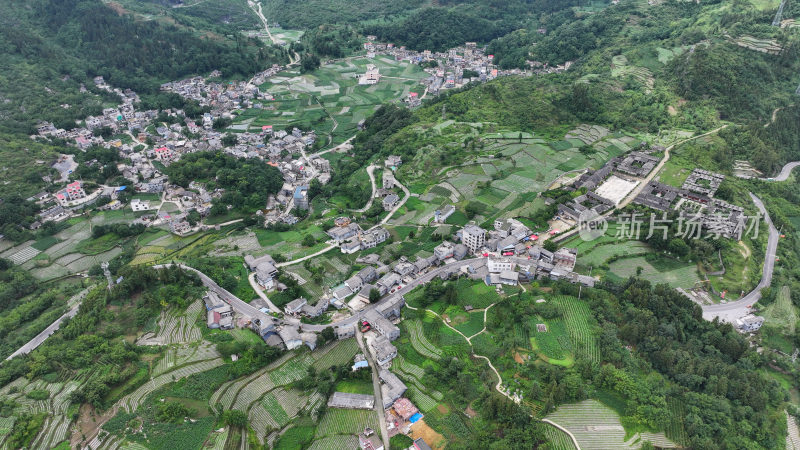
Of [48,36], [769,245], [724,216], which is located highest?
[48,36]

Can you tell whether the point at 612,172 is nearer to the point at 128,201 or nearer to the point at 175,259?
the point at 175,259

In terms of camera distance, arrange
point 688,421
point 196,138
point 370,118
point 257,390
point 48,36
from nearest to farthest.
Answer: point 688,421 → point 257,390 → point 196,138 → point 370,118 → point 48,36

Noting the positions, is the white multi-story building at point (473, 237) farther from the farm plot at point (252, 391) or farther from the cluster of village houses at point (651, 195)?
the farm plot at point (252, 391)

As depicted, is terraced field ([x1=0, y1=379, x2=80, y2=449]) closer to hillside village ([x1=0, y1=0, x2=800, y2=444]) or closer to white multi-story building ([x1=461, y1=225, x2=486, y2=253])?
hillside village ([x1=0, y1=0, x2=800, y2=444])

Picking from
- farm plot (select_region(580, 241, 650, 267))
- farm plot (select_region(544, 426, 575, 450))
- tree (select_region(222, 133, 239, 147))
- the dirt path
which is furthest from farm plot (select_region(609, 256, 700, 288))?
tree (select_region(222, 133, 239, 147))

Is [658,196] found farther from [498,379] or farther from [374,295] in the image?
[374,295]

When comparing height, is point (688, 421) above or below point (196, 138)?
below

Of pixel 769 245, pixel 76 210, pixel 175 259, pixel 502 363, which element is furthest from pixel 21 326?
pixel 769 245
